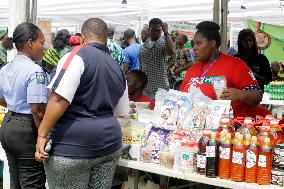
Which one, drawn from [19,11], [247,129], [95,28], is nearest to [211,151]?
[247,129]

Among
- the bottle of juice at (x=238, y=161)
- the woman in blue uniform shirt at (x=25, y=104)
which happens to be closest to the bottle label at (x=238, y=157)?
the bottle of juice at (x=238, y=161)

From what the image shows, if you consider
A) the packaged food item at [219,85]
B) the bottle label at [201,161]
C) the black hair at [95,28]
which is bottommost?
the bottle label at [201,161]

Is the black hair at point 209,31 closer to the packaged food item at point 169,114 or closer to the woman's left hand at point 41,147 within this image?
the packaged food item at point 169,114

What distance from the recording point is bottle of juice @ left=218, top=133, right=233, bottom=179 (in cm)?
275

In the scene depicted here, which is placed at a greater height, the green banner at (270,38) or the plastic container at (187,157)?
the green banner at (270,38)

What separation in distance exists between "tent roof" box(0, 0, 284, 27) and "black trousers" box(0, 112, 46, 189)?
15.2 feet

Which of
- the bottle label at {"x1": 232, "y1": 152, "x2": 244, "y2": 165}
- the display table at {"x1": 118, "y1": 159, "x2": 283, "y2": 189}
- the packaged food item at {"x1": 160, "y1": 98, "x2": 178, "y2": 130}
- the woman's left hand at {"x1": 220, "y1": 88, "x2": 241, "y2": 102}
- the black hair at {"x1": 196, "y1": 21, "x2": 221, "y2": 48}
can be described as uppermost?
the black hair at {"x1": 196, "y1": 21, "x2": 221, "y2": 48}

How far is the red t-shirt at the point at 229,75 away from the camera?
3627 mm

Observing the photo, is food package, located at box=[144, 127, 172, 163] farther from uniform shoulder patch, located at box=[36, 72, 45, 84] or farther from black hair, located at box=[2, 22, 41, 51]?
black hair, located at box=[2, 22, 41, 51]

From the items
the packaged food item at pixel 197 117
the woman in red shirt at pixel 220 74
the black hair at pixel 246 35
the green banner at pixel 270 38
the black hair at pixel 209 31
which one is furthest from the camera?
the green banner at pixel 270 38

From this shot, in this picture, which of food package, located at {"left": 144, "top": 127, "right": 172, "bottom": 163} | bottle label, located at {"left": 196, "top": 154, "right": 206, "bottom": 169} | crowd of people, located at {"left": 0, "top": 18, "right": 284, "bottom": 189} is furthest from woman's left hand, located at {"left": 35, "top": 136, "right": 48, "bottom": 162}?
bottle label, located at {"left": 196, "top": 154, "right": 206, "bottom": 169}

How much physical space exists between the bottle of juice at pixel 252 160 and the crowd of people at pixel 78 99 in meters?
0.83

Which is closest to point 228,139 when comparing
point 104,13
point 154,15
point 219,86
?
point 219,86

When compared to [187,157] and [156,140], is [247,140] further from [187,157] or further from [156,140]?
[156,140]
